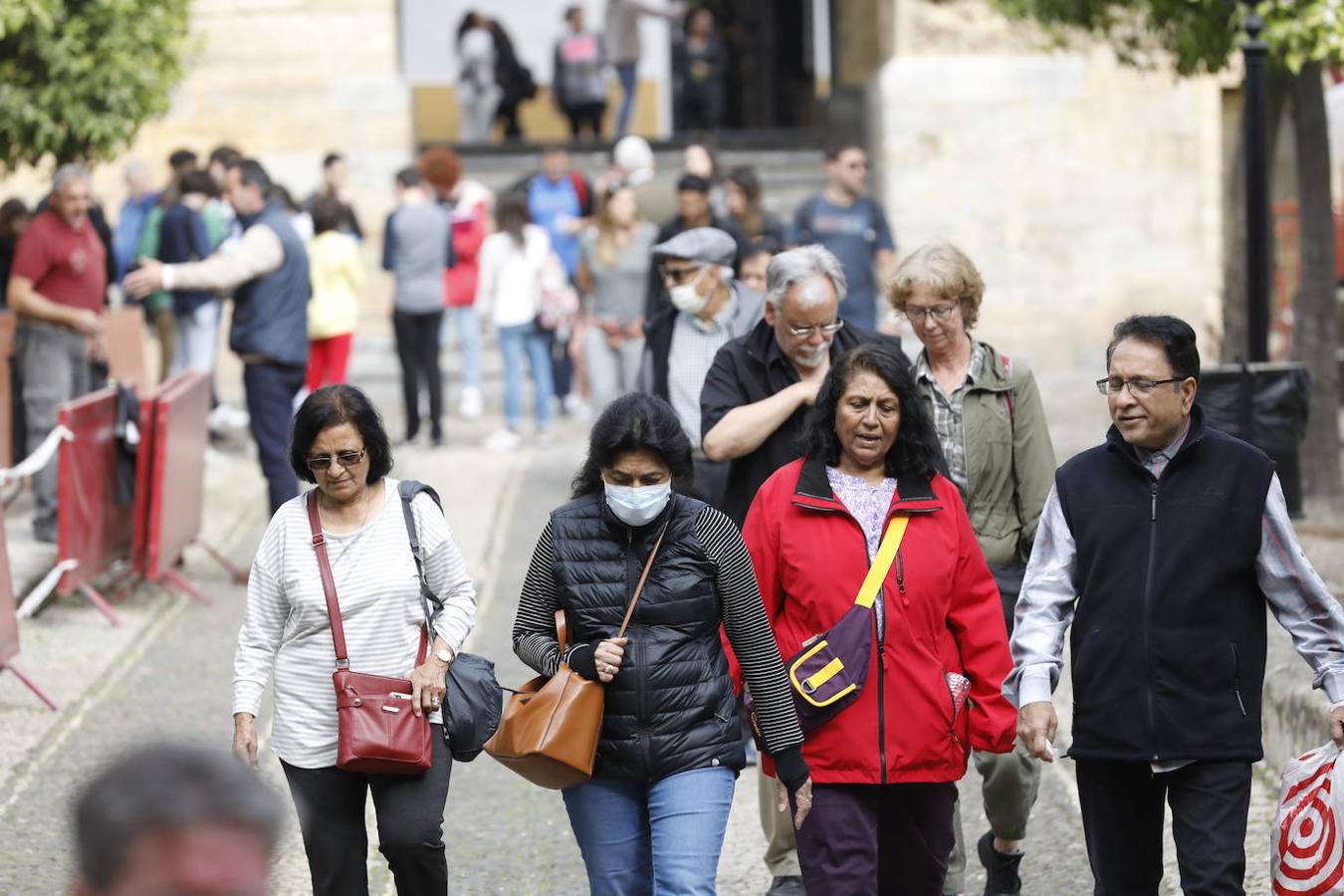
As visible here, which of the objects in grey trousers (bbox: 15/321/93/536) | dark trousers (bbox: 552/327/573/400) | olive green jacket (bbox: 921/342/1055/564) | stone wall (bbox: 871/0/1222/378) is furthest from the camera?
stone wall (bbox: 871/0/1222/378)

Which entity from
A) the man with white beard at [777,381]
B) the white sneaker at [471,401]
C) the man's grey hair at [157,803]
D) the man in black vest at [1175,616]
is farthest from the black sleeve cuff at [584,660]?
the white sneaker at [471,401]

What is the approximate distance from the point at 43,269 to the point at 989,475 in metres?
A: 6.69

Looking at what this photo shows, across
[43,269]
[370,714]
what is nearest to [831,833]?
[370,714]

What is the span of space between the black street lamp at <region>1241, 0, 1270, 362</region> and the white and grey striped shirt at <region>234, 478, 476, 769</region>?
6.12 meters

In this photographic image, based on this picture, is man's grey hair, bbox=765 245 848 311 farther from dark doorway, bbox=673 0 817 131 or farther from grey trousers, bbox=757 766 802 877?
dark doorway, bbox=673 0 817 131

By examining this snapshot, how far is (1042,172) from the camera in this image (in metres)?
17.2

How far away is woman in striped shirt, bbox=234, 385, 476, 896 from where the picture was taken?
471cm

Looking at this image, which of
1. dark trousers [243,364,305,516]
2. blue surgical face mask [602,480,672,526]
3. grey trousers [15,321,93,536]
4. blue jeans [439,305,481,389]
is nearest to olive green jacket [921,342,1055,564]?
blue surgical face mask [602,480,672,526]

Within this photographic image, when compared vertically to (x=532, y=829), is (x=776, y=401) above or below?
above

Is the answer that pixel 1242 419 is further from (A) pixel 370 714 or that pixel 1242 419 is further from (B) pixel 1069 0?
(A) pixel 370 714

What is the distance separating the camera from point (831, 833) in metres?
4.73

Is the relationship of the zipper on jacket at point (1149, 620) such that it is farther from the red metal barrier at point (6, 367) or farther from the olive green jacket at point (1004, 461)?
the red metal barrier at point (6, 367)

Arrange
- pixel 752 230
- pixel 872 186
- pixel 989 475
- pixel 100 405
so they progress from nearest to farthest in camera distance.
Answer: pixel 989 475 < pixel 100 405 < pixel 752 230 < pixel 872 186

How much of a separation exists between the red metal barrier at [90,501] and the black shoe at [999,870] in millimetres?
4712
